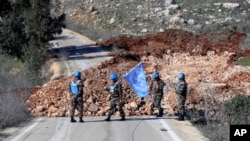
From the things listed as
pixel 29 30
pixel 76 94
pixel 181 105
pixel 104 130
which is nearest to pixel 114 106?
pixel 76 94

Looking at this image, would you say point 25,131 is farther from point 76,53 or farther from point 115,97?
point 76,53

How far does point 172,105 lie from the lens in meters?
22.2

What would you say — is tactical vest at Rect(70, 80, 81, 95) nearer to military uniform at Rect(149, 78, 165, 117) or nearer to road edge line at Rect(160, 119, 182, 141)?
military uniform at Rect(149, 78, 165, 117)

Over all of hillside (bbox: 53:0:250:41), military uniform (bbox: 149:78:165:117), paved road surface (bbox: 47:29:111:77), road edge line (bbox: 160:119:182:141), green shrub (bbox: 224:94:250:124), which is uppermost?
hillside (bbox: 53:0:250:41)

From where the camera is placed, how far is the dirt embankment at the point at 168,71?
21641 millimetres

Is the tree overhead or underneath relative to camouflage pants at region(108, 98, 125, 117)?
overhead

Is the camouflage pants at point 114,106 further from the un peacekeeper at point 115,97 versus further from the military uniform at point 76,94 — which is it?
the military uniform at point 76,94

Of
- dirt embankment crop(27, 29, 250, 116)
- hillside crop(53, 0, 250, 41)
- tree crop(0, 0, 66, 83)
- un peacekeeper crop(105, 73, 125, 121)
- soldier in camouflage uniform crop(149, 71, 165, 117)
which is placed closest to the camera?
un peacekeeper crop(105, 73, 125, 121)

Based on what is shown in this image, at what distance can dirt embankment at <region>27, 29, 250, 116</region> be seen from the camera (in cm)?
2164

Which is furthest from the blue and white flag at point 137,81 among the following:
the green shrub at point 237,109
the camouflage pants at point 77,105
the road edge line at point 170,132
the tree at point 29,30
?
the tree at point 29,30

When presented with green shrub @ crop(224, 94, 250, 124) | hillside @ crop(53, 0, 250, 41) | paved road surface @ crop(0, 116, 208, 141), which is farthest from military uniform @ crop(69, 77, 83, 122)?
hillside @ crop(53, 0, 250, 41)

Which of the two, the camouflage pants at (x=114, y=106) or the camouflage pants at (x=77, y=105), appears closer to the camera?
the camouflage pants at (x=77, y=105)

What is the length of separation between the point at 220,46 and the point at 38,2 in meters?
11.7

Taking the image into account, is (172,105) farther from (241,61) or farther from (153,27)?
(153,27)
